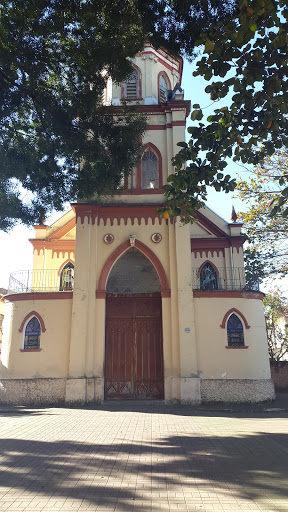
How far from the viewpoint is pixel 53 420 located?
962 centimetres

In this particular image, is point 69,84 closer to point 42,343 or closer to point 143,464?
point 42,343

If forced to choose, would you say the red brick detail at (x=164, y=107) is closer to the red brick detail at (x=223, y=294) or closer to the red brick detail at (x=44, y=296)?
the red brick detail at (x=223, y=294)

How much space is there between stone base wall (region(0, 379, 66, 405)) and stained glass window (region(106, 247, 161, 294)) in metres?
4.43

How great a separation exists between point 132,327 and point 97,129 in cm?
688

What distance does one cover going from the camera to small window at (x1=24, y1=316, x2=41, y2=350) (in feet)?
45.0

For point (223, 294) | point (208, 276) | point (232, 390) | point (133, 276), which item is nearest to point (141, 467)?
point (232, 390)

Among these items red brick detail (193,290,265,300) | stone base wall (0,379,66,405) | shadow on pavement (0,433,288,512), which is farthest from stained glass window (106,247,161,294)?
shadow on pavement (0,433,288,512)

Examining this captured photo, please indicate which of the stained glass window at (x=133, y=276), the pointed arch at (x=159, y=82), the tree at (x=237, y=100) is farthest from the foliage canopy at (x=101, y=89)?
the pointed arch at (x=159, y=82)

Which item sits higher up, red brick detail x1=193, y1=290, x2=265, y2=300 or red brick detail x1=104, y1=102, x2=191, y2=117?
red brick detail x1=104, y1=102, x2=191, y2=117

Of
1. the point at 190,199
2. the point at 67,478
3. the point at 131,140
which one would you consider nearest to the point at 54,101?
the point at 131,140

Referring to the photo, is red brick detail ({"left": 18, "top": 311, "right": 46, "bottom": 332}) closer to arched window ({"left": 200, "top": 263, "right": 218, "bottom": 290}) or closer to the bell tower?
the bell tower

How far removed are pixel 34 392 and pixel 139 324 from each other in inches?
164

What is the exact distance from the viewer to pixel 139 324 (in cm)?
1441

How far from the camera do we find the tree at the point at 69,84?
30.4 feet
